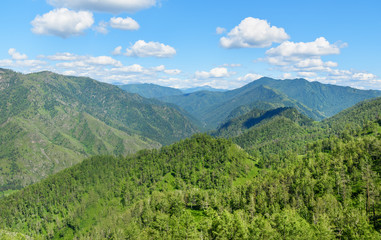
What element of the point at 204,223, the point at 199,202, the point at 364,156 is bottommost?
the point at 199,202

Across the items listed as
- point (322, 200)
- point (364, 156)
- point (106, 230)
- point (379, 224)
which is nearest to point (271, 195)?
point (322, 200)

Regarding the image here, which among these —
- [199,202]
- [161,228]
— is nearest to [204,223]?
[161,228]

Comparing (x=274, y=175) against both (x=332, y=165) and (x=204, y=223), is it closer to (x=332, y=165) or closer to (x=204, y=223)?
(x=332, y=165)

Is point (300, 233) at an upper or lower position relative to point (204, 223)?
upper

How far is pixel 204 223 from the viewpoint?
4286 inches

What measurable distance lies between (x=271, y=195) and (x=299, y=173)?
32.8 meters

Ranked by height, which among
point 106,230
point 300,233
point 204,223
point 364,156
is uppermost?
point 364,156

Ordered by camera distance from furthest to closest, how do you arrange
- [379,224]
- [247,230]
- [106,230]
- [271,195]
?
[106,230] < [271,195] < [379,224] < [247,230]

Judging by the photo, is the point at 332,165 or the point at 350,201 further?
the point at 332,165

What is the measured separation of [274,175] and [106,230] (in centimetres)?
14486

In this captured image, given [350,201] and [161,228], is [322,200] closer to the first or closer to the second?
[350,201]

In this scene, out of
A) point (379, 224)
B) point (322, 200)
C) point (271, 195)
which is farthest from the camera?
point (271, 195)

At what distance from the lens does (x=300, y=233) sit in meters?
86.0

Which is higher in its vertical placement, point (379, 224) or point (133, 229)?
point (379, 224)
